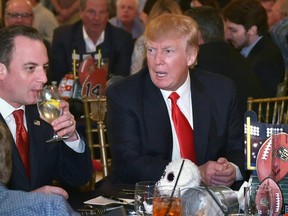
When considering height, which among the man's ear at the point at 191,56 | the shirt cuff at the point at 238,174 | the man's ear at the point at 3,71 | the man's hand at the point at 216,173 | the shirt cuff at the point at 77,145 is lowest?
the shirt cuff at the point at 238,174

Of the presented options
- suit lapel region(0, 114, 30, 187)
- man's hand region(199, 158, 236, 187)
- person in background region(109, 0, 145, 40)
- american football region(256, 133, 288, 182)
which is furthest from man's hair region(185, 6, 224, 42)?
person in background region(109, 0, 145, 40)

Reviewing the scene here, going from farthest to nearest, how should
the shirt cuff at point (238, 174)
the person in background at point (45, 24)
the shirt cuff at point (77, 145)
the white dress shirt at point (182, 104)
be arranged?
the person in background at point (45, 24)
the white dress shirt at point (182, 104)
the shirt cuff at point (238, 174)
the shirt cuff at point (77, 145)

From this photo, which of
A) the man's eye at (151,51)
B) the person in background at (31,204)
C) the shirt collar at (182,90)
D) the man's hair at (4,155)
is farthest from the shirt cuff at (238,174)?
the person in background at (31,204)

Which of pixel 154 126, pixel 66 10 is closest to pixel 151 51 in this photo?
pixel 154 126

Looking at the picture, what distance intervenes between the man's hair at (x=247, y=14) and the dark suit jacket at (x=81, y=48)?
122 cm

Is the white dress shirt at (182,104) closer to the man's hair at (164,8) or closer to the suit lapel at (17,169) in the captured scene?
the suit lapel at (17,169)

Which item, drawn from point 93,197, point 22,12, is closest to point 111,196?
point 93,197

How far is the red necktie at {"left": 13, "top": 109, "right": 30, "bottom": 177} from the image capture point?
12.9 ft

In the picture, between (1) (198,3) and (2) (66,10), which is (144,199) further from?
(2) (66,10)


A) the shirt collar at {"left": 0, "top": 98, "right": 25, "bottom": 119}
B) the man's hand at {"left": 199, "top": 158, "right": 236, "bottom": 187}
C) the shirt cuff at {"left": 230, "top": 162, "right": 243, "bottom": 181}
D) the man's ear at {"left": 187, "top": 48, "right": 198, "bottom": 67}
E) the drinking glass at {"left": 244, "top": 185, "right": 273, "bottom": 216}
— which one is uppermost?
the man's ear at {"left": 187, "top": 48, "right": 198, "bottom": 67}

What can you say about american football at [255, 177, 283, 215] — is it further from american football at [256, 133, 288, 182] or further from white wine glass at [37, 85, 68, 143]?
white wine glass at [37, 85, 68, 143]

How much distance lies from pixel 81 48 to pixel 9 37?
4.01m

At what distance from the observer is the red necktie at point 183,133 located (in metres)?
4.40

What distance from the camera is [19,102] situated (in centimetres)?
396
